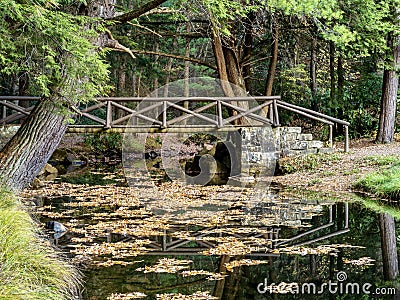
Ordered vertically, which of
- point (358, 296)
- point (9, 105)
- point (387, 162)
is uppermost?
point (9, 105)

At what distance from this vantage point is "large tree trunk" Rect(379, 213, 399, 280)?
181 inches

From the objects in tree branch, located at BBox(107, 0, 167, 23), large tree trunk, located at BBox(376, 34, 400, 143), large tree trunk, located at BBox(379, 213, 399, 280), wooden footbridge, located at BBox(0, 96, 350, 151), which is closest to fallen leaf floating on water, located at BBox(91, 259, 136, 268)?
large tree trunk, located at BBox(379, 213, 399, 280)

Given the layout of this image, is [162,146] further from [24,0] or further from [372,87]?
[24,0]

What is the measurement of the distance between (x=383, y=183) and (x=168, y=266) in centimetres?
535

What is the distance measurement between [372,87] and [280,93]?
10.6ft

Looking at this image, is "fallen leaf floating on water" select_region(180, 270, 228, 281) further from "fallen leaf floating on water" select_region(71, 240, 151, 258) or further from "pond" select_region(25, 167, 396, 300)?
"fallen leaf floating on water" select_region(71, 240, 151, 258)

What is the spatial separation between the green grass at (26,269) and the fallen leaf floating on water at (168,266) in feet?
2.27

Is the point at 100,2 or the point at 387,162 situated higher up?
the point at 100,2

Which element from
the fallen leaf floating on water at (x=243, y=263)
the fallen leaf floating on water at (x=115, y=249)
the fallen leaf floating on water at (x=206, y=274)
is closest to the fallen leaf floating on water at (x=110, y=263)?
the fallen leaf floating on water at (x=115, y=249)

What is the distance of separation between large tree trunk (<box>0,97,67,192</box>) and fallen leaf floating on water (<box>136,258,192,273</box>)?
2.34 metres

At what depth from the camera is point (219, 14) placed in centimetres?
716

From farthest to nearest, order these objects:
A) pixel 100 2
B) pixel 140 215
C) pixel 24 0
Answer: pixel 140 215, pixel 100 2, pixel 24 0

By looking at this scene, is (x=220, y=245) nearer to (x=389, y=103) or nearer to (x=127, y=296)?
(x=127, y=296)

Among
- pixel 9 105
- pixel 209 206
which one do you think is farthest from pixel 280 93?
pixel 209 206
